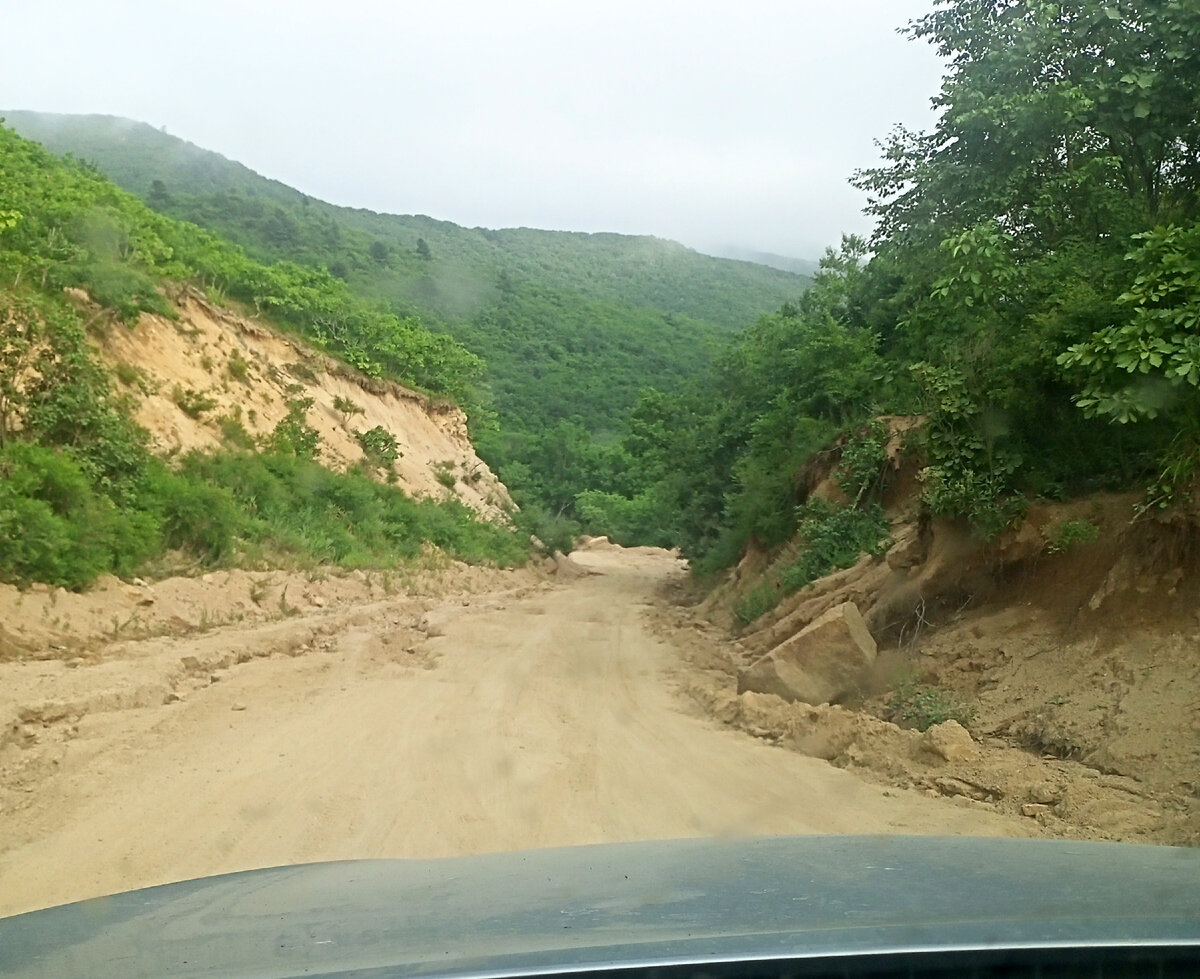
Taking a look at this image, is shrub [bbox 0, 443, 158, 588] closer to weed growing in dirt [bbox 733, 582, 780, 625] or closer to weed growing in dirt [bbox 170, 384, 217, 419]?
weed growing in dirt [bbox 170, 384, 217, 419]

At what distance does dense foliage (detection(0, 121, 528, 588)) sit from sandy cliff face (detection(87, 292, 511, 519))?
0.57 m

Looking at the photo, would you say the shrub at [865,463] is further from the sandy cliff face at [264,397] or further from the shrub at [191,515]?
the sandy cliff face at [264,397]

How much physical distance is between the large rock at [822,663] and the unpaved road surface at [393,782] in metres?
1.00

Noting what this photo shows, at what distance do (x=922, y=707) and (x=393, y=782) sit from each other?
454 centimetres

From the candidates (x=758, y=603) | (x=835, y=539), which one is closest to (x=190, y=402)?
(x=758, y=603)

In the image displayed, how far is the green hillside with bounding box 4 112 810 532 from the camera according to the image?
62.3 meters

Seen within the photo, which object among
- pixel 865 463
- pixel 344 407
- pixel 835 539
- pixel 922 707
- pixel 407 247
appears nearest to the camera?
pixel 922 707

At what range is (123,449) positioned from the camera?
16.5 m

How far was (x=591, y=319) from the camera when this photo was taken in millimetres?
81438

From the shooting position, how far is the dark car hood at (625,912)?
266cm

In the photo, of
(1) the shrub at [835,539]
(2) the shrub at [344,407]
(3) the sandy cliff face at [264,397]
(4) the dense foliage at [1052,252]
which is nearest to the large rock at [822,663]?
(4) the dense foliage at [1052,252]

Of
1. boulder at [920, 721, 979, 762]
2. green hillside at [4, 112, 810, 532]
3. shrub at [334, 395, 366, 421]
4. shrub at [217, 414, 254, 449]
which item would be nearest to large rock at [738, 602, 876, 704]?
boulder at [920, 721, 979, 762]

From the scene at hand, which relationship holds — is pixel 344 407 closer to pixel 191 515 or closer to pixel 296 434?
pixel 296 434

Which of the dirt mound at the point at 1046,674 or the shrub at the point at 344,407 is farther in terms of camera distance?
the shrub at the point at 344,407
